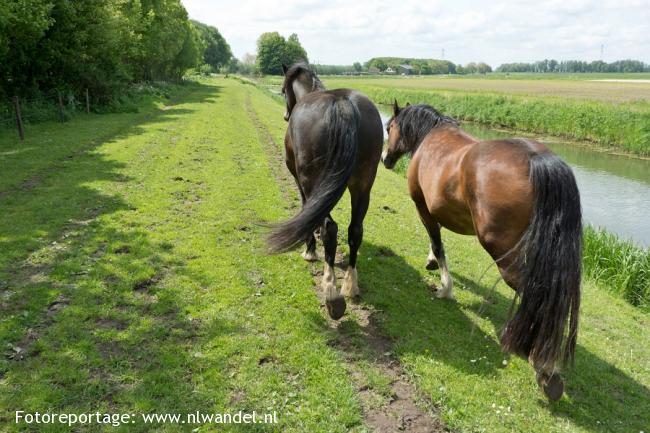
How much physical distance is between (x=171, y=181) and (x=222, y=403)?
27.3 ft

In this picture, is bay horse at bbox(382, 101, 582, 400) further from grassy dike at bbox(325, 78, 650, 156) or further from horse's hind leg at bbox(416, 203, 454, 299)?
grassy dike at bbox(325, 78, 650, 156)

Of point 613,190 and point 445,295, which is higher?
point 445,295

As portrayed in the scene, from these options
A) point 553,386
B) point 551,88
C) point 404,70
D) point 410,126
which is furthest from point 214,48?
point 553,386

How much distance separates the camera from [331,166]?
4.95 m

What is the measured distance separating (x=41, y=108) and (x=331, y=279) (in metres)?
20.5

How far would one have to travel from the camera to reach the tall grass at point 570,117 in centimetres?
2441

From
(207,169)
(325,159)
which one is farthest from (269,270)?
(207,169)

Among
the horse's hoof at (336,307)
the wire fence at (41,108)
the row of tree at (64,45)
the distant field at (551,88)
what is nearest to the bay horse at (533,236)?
the horse's hoof at (336,307)

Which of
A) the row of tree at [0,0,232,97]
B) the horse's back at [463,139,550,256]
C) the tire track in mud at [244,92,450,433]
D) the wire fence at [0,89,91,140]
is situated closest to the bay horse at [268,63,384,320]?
the tire track in mud at [244,92,450,433]

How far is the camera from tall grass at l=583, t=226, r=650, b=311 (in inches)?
306

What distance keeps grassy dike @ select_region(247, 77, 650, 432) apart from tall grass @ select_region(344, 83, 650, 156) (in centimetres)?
2119

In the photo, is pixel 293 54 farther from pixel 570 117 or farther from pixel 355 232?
pixel 355 232

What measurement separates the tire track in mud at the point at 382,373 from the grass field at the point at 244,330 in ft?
0.09

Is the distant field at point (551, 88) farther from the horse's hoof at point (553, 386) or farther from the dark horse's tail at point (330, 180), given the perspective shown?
the horse's hoof at point (553, 386)
